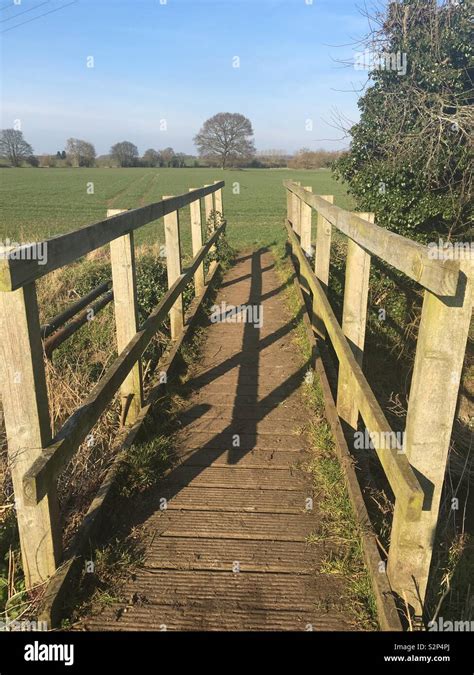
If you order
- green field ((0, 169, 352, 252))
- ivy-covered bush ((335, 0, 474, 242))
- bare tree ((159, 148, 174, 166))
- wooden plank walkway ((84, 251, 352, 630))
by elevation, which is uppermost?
bare tree ((159, 148, 174, 166))

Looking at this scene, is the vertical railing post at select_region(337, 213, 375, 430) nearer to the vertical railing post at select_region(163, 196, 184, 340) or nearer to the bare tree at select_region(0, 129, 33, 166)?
the vertical railing post at select_region(163, 196, 184, 340)

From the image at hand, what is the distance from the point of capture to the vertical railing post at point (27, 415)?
2053 mm

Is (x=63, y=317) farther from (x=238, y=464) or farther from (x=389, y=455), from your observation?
(x=389, y=455)

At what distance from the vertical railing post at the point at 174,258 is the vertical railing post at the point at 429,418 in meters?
3.62

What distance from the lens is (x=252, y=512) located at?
10.4 ft

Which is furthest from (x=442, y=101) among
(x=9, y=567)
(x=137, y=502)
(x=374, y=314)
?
(x=9, y=567)

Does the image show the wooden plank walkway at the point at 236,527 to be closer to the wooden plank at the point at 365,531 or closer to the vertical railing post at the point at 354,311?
the wooden plank at the point at 365,531

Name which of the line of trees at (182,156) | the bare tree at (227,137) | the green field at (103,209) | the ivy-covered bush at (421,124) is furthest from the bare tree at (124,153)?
the ivy-covered bush at (421,124)

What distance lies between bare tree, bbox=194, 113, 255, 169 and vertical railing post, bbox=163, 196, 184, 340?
8445cm

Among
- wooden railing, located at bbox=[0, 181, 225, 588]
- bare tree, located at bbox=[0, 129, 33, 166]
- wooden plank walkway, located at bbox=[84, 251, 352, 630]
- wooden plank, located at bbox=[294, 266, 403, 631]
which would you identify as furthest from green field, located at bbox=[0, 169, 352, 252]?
bare tree, located at bbox=[0, 129, 33, 166]

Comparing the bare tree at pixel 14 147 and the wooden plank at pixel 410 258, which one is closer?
the wooden plank at pixel 410 258

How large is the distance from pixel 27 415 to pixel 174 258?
353cm

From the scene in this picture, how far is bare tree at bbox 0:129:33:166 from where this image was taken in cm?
8119
